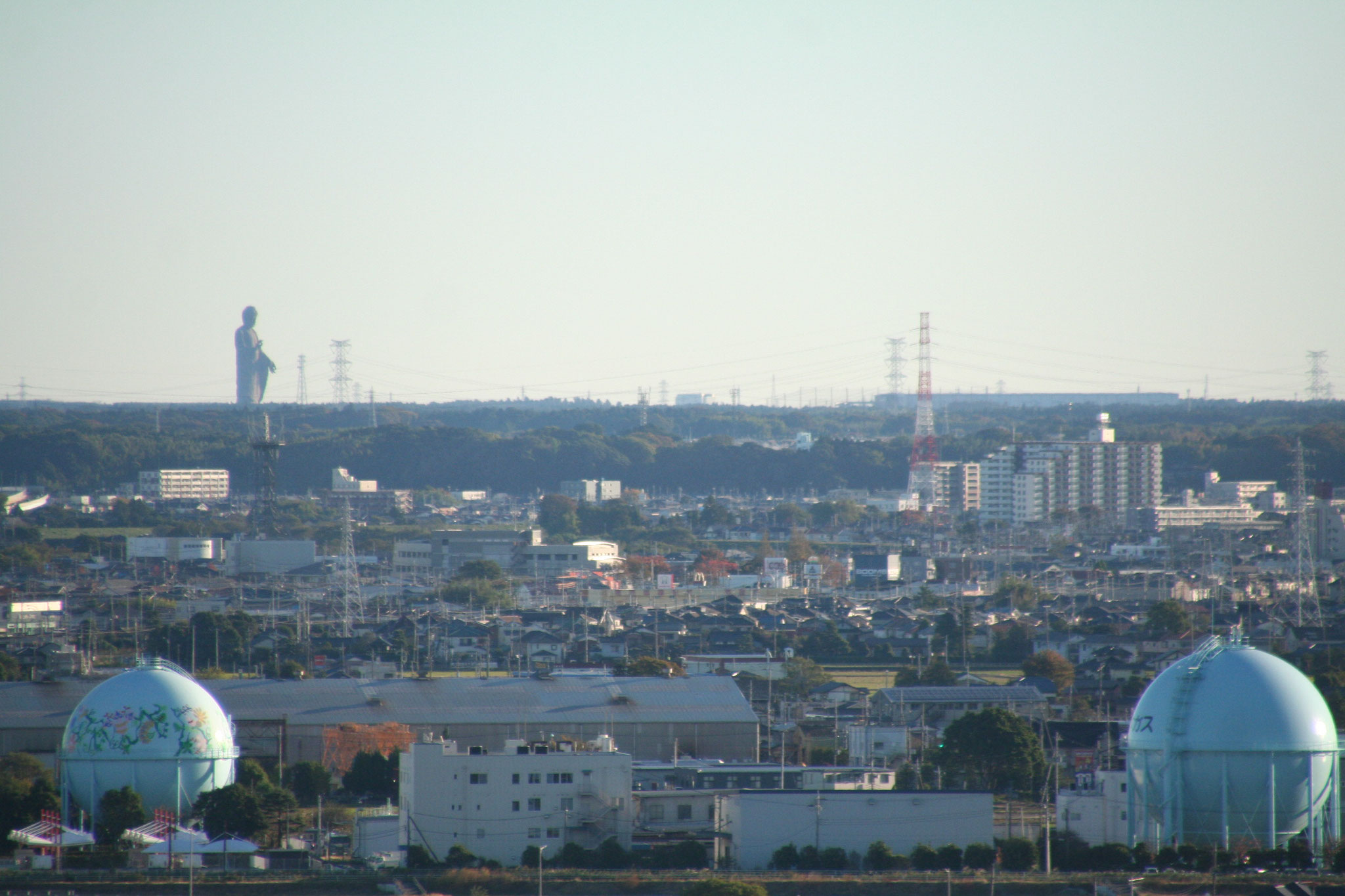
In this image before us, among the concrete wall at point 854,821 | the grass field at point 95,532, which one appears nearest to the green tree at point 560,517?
the grass field at point 95,532

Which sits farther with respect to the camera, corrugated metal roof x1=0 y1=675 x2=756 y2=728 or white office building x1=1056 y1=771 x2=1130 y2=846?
corrugated metal roof x1=0 y1=675 x2=756 y2=728

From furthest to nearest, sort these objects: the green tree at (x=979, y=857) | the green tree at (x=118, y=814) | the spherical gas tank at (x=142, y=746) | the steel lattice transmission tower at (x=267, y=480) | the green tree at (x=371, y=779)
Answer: the steel lattice transmission tower at (x=267, y=480) < the green tree at (x=371, y=779) < the spherical gas tank at (x=142, y=746) < the green tree at (x=118, y=814) < the green tree at (x=979, y=857)

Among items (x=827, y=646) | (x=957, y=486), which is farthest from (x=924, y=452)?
(x=827, y=646)

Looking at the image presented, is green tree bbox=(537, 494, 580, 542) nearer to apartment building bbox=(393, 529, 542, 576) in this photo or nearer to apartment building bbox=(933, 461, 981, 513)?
apartment building bbox=(393, 529, 542, 576)

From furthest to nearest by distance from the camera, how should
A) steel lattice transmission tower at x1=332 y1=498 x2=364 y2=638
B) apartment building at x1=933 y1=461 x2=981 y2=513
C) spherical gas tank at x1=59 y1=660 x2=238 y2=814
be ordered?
1. apartment building at x1=933 y1=461 x2=981 y2=513
2. steel lattice transmission tower at x1=332 y1=498 x2=364 y2=638
3. spherical gas tank at x1=59 y1=660 x2=238 y2=814

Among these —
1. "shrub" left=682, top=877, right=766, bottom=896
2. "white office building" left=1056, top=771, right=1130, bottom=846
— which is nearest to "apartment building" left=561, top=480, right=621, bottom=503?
"white office building" left=1056, top=771, right=1130, bottom=846

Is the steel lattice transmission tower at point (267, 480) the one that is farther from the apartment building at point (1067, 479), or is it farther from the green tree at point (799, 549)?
the apartment building at point (1067, 479)

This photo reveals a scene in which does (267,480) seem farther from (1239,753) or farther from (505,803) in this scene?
(1239,753)

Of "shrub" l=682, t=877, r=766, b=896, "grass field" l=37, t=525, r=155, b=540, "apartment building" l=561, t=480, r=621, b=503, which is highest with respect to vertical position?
"apartment building" l=561, t=480, r=621, b=503
